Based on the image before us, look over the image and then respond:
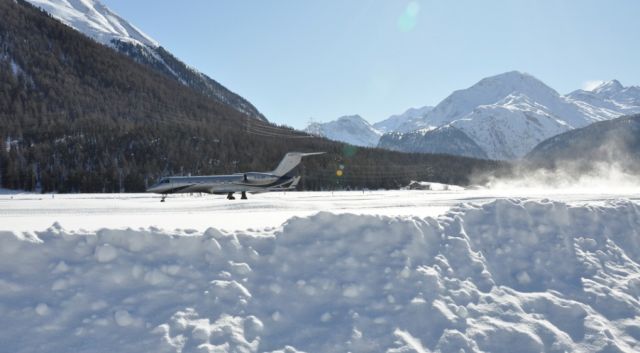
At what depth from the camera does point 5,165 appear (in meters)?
89.4

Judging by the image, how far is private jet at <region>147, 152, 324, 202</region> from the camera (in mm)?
40312

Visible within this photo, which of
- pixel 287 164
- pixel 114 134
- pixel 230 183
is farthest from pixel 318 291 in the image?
pixel 114 134

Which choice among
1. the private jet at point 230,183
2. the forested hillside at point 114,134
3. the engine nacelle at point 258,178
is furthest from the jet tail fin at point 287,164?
the forested hillside at point 114,134

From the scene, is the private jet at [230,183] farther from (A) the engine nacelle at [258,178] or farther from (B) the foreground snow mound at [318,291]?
(B) the foreground snow mound at [318,291]

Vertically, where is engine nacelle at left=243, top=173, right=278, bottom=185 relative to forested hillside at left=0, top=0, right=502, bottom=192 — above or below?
below

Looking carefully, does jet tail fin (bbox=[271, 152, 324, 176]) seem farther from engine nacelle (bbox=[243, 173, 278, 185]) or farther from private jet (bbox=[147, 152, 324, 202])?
engine nacelle (bbox=[243, 173, 278, 185])

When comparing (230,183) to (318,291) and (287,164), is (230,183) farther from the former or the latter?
(318,291)

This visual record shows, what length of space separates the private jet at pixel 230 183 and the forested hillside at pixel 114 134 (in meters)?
53.8

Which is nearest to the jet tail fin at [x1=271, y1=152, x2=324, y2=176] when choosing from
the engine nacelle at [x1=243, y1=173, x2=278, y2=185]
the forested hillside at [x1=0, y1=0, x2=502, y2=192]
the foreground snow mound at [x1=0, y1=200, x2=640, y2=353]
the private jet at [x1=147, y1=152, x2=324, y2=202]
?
the private jet at [x1=147, y1=152, x2=324, y2=202]

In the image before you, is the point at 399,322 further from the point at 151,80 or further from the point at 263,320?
the point at 151,80

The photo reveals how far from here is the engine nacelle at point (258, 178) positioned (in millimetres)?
42125

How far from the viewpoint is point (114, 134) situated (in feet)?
368

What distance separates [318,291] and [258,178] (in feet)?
112

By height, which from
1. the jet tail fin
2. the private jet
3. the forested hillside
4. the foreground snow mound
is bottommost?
the foreground snow mound
